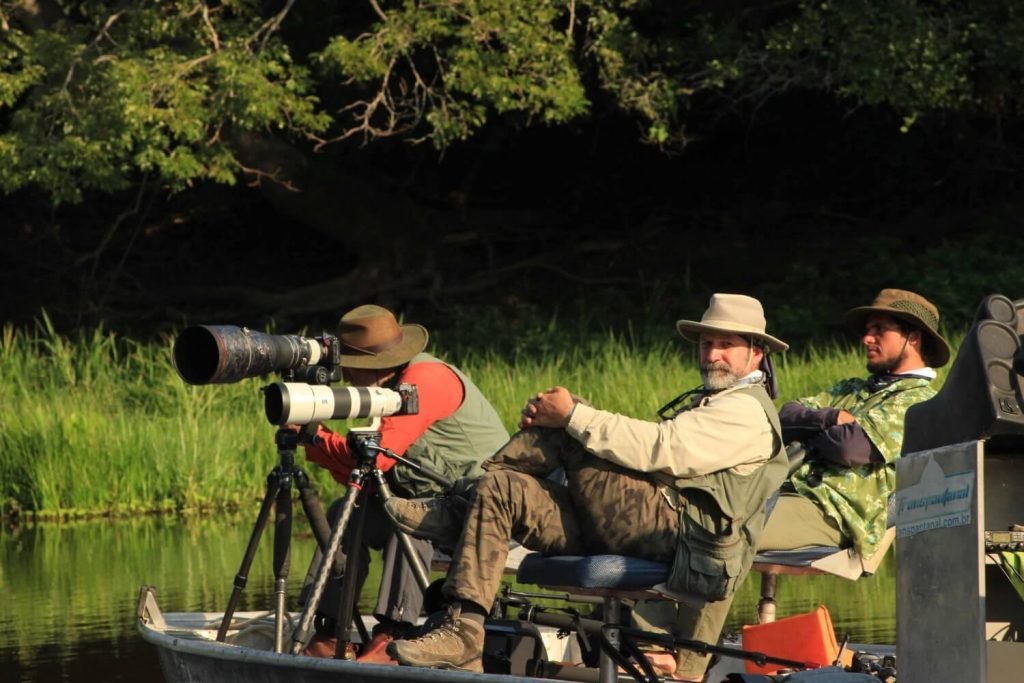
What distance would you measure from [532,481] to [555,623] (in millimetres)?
437

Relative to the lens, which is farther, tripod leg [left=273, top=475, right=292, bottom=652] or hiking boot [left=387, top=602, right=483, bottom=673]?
tripod leg [left=273, top=475, right=292, bottom=652]

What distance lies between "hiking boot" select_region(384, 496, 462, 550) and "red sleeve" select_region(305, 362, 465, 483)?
0.64 metres

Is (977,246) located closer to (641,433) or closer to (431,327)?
(431,327)

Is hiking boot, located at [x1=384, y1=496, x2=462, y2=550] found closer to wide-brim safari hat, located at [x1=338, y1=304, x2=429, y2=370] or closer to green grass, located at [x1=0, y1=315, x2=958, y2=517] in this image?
wide-brim safari hat, located at [x1=338, y1=304, x2=429, y2=370]

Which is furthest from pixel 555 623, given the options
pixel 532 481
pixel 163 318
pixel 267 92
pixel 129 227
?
pixel 129 227

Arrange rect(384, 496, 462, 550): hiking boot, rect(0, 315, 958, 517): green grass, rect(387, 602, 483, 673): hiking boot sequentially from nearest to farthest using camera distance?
rect(387, 602, 483, 673): hiking boot, rect(384, 496, 462, 550): hiking boot, rect(0, 315, 958, 517): green grass

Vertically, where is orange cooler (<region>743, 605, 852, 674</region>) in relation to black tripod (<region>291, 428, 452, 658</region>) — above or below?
below

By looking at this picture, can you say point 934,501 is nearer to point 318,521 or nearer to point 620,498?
point 620,498

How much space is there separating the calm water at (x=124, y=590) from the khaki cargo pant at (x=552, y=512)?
2.74 m

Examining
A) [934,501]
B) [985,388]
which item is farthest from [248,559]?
[985,388]

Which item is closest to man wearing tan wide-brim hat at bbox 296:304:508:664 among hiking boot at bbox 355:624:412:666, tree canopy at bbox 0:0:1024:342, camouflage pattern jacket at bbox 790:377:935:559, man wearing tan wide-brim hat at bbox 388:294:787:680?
hiking boot at bbox 355:624:412:666

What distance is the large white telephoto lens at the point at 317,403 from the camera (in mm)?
6418

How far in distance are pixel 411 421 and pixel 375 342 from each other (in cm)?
35

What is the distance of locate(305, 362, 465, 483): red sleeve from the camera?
704 cm
